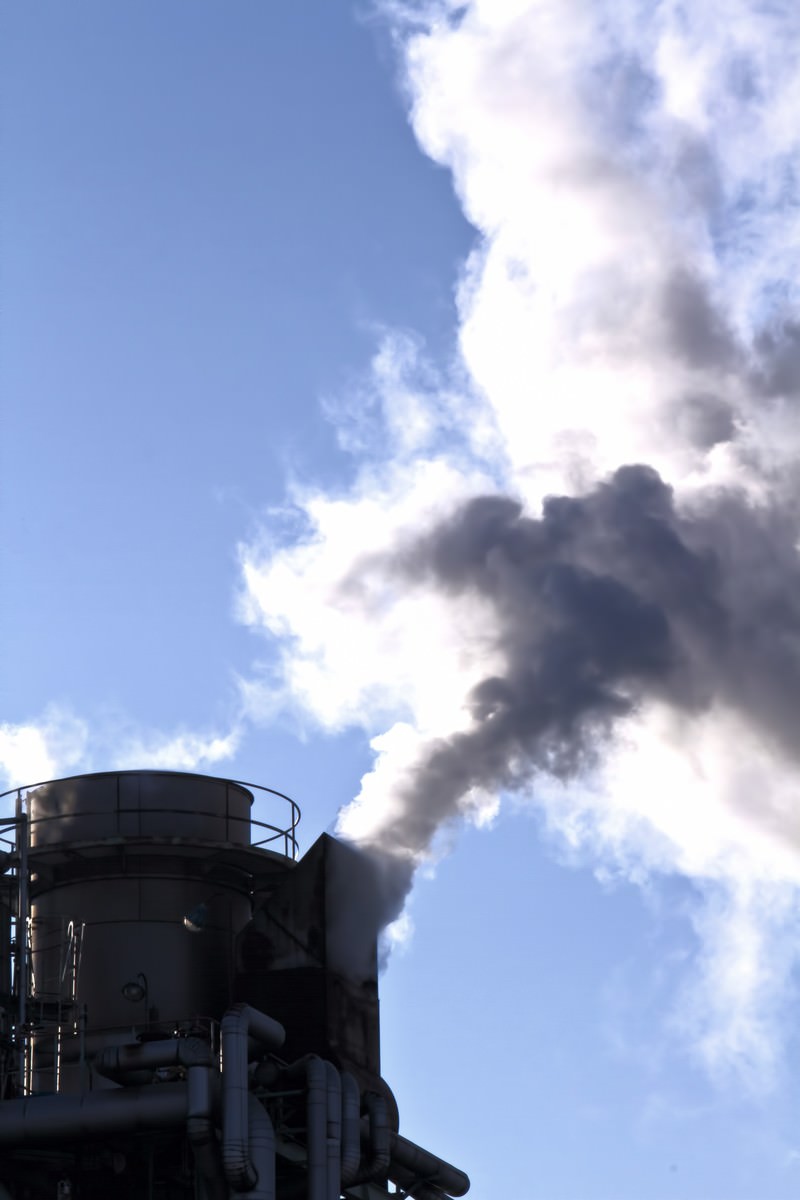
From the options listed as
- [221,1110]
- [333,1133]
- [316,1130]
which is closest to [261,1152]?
[221,1110]

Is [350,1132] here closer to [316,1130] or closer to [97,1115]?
[316,1130]

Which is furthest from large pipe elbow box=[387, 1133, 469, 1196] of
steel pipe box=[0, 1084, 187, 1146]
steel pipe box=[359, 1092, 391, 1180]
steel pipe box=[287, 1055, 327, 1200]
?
steel pipe box=[0, 1084, 187, 1146]

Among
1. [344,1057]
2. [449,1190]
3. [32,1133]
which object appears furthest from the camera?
[449,1190]

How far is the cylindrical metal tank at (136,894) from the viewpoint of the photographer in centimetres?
3588

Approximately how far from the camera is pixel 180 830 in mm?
37094

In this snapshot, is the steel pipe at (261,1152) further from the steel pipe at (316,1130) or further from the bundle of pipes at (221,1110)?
the steel pipe at (316,1130)

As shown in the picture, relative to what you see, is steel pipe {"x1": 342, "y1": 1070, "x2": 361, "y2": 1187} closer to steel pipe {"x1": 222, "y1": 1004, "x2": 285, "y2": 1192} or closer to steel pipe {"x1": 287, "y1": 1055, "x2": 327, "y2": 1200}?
steel pipe {"x1": 287, "y1": 1055, "x2": 327, "y2": 1200}

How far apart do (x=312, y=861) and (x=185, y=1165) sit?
19.8ft

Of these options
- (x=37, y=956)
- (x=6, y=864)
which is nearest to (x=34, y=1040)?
(x=37, y=956)

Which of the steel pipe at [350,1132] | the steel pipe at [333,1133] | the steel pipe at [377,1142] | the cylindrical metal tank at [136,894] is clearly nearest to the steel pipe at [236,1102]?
the steel pipe at [333,1133]

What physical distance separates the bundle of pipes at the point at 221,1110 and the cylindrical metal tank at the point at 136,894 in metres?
3.86

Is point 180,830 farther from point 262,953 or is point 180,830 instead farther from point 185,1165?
point 185,1165

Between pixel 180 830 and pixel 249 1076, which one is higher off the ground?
pixel 180 830

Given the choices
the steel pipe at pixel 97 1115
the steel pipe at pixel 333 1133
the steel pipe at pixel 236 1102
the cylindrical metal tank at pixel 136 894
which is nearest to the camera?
the steel pipe at pixel 236 1102
